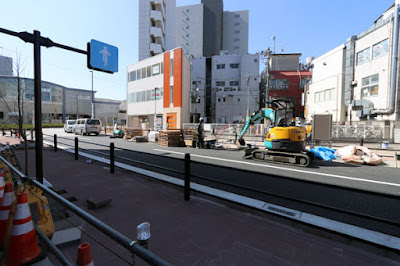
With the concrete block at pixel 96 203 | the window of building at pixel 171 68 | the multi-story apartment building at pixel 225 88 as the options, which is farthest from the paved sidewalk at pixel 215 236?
the multi-story apartment building at pixel 225 88

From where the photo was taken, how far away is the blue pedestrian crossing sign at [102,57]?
4.79 m

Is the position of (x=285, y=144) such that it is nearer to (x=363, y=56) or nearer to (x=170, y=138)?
(x=170, y=138)

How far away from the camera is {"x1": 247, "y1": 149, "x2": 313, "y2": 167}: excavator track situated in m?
8.11

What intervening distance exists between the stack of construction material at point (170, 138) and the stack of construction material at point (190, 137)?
0.75 meters

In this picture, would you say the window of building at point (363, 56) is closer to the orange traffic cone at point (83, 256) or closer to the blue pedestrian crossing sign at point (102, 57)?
the blue pedestrian crossing sign at point (102, 57)

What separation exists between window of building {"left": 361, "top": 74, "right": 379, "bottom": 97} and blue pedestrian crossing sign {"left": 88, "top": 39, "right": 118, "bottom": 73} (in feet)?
Answer: 84.0

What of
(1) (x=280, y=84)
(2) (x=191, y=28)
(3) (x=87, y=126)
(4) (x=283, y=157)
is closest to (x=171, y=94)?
(3) (x=87, y=126)

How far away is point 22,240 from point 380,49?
28658 mm

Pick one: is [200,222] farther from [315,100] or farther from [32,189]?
[315,100]

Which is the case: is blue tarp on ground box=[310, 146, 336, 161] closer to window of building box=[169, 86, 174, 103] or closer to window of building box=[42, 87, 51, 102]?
window of building box=[169, 86, 174, 103]

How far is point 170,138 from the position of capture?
15016mm

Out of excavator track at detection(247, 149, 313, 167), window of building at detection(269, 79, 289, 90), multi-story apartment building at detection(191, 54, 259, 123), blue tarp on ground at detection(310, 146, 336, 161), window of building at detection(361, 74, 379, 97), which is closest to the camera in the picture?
excavator track at detection(247, 149, 313, 167)

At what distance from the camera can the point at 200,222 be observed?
3170mm

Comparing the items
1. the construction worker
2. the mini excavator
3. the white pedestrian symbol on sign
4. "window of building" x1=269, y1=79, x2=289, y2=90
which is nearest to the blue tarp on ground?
the mini excavator
